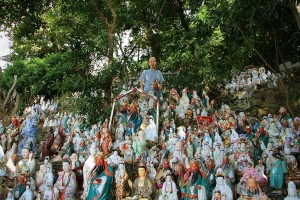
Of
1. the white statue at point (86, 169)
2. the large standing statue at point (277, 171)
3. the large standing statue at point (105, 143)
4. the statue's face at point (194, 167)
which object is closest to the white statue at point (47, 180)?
the white statue at point (86, 169)

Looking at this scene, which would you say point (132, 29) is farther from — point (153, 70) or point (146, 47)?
point (153, 70)

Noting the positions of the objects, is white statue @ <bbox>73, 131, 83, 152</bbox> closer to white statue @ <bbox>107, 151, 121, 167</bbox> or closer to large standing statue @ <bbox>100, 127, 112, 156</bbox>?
large standing statue @ <bbox>100, 127, 112, 156</bbox>

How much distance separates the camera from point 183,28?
59.1ft

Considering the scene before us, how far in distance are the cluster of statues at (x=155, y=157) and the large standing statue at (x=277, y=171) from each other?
0.07ft

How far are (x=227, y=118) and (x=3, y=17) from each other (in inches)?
310

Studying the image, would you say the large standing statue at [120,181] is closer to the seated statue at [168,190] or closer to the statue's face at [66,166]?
the seated statue at [168,190]

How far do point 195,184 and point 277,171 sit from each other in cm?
189

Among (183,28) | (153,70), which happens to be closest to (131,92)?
(153,70)

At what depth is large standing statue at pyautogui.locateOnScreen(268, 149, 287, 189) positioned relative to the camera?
7496 mm

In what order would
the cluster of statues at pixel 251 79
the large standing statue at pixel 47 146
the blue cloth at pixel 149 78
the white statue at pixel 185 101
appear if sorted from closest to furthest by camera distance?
the large standing statue at pixel 47 146 < the white statue at pixel 185 101 < the blue cloth at pixel 149 78 < the cluster of statues at pixel 251 79

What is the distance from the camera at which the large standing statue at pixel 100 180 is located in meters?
7.25

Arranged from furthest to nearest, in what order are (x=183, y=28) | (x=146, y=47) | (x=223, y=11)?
(x=146, y=47) < (x=183, y=28) < (x=223, y=11)

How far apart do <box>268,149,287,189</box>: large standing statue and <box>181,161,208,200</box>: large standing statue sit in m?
1.59

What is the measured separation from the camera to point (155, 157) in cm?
866
